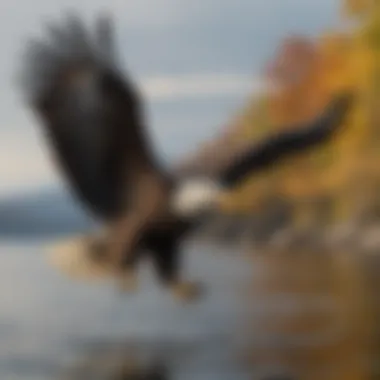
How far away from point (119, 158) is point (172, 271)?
5.3 inches

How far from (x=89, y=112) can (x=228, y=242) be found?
203 millimetres

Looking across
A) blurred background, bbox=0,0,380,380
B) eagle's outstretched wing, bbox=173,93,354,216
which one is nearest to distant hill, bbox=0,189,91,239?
blurred background, bbox=0,0,380,380

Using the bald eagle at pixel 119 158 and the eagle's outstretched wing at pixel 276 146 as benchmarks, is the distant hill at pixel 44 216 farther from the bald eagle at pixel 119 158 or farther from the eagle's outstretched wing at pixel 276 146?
the eagle's outstretched wing at pixel 276 146

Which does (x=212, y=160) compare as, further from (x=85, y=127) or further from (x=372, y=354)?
(x=372, y=354)

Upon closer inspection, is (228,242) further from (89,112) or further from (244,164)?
(89,112)

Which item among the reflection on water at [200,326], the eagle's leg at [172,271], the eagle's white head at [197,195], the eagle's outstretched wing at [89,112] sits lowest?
the reflection on water at [200,326]

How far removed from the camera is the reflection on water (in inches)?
48.9

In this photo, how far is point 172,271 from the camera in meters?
1.25

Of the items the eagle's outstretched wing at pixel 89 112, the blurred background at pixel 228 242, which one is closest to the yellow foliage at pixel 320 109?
the blurred background at pixel 228 242

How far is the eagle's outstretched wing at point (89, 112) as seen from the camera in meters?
1.24

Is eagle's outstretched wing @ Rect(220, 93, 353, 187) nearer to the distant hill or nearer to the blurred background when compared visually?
the blurred background

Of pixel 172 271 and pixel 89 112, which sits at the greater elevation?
pixel 89 112

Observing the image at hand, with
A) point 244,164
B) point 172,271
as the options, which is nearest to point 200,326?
point 172,271

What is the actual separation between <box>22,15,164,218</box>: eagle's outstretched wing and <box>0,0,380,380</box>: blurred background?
2 cm
